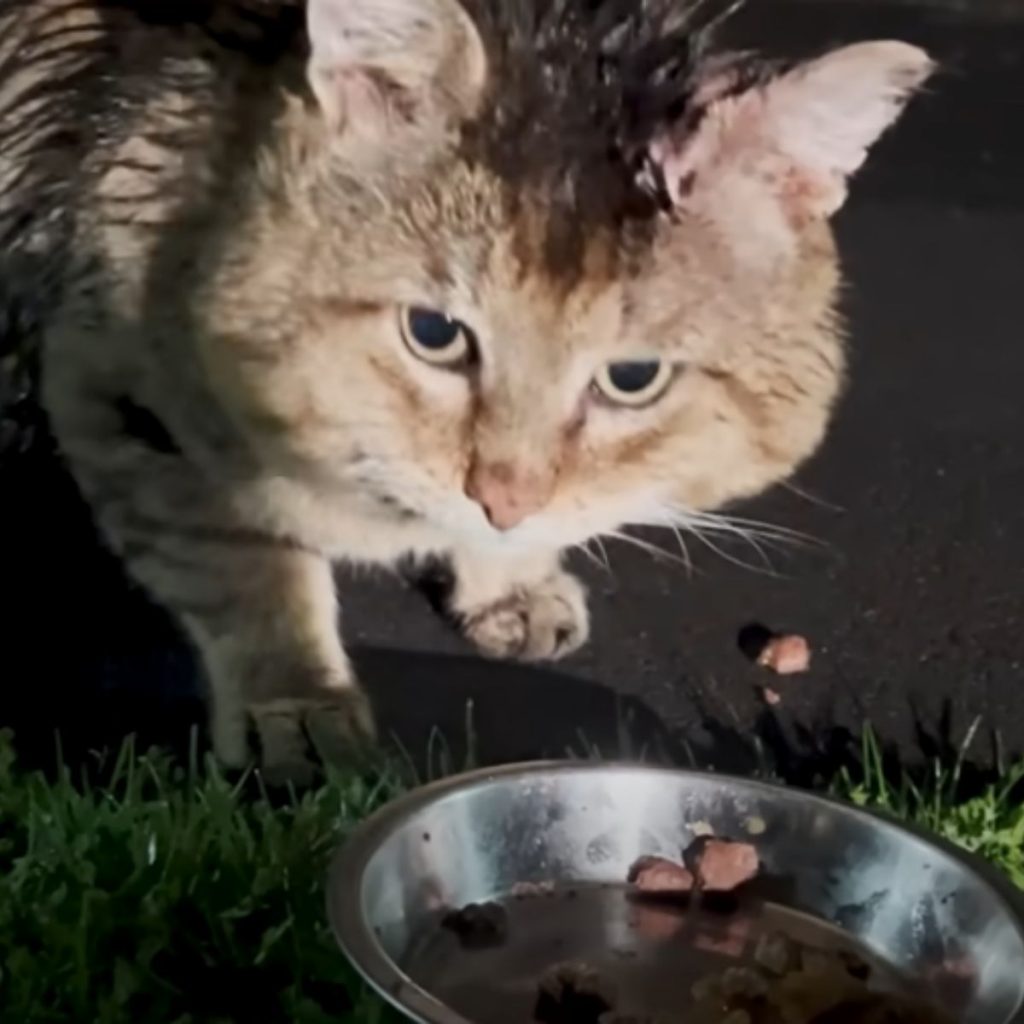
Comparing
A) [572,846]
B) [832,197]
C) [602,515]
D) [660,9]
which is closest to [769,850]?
[572,846]

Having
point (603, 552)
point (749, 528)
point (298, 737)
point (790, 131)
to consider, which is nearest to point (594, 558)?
point (603, 552)

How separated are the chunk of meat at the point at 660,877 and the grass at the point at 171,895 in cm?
19

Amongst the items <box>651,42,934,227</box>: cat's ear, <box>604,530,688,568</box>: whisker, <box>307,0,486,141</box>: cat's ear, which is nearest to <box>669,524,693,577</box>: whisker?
<box>604,530,688,568</box>: whisker

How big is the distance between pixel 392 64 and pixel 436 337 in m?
0.17

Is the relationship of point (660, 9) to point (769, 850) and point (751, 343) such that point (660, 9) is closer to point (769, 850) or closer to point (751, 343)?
point (751, 343)

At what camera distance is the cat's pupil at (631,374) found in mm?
1307

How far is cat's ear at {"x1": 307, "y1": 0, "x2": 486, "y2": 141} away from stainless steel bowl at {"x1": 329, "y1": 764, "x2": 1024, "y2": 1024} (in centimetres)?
41

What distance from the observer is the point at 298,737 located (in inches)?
56.4

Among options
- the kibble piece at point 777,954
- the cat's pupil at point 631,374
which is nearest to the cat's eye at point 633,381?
the cat's pupil at point 631,374

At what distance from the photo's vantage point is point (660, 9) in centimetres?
134

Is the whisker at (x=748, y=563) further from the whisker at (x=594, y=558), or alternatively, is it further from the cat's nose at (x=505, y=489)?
the cat's nose at (x=505, y=489)

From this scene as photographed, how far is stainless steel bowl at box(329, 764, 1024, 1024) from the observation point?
3.92 feet

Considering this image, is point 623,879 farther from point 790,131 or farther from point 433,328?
point 790,131

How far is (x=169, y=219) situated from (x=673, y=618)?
18.3 inches
